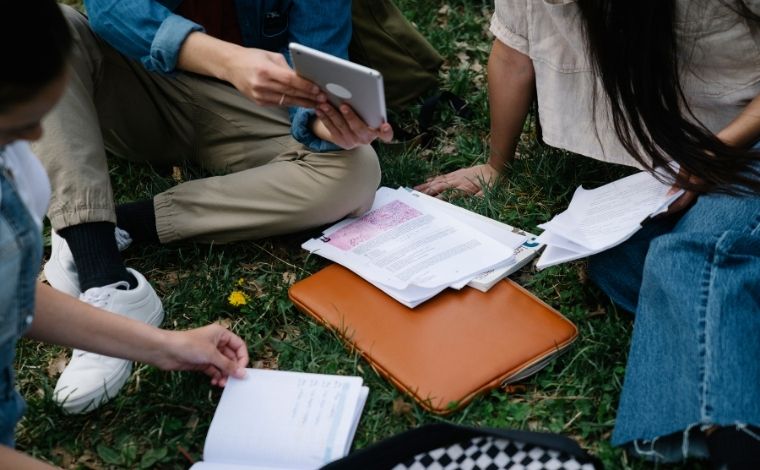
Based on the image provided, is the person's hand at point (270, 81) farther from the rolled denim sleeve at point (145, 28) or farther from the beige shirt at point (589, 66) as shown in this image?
the beige shirt at point (589, 66)

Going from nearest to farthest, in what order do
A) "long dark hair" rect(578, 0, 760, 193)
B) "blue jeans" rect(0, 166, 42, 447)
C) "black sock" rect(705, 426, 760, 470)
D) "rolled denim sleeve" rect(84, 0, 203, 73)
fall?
1. "blue jeans" rect(0, 166, 42, 447)
2. "black sock" rect(705, 426, 760, 470)
3. "long dark hair" rect(578, 0, 760, 193)
4. "rolled denim sleeve" rect(84, 0, 203, 73)

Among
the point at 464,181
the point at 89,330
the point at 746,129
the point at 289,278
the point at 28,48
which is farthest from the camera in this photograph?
the point at 464,181

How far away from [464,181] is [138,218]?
101cm

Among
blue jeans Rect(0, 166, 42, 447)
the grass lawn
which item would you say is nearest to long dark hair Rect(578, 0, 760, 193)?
the grass lawn

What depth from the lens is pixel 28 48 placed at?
1.17 meters

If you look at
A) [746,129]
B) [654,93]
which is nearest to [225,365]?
[654,93]

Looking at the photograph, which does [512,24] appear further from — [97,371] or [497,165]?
[97,371]

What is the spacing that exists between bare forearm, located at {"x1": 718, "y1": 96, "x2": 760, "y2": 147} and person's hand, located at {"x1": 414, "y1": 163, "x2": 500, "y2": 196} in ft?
2.52

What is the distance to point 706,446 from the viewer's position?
1635 mm

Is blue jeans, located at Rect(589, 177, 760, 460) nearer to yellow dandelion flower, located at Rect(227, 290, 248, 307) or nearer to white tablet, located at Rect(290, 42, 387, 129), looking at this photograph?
white tablet, located at Rect(290, 42, 387, 129)

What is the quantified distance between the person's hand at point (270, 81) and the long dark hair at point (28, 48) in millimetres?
727

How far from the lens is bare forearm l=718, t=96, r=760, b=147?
204 cm

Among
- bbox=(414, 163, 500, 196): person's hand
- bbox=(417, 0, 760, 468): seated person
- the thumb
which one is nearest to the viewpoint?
bbox=(417, 0, 760, 468): seated person

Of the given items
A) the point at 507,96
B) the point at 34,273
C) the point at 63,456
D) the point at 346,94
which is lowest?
the point at 63,456
